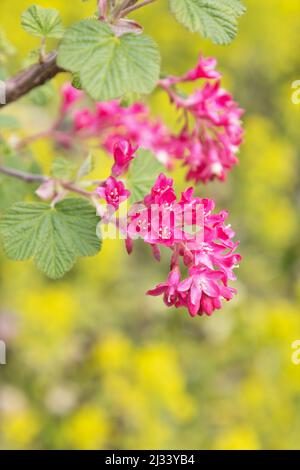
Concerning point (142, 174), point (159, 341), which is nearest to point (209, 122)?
point (142, 174)

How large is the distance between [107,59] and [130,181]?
22 cm

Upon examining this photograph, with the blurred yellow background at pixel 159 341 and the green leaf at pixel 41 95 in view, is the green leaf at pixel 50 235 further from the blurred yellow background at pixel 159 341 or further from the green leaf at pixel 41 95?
the blurred yellow background at pixel 159 341

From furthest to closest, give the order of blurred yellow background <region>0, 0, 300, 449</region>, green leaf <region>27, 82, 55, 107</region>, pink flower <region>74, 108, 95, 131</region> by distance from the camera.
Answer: blurred yellow background <region>0, 0, 300, 449</region>
pink flower <region>74, 108, 95, 131</region>
green leaf <region>27, 82, 55, 107</region>

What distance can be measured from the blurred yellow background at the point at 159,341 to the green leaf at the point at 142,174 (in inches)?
33.3

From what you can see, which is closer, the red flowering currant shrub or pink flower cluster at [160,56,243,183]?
the red flowering currant shrub

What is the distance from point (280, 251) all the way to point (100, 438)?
3.47ft

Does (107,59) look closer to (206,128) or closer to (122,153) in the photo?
(122,153)

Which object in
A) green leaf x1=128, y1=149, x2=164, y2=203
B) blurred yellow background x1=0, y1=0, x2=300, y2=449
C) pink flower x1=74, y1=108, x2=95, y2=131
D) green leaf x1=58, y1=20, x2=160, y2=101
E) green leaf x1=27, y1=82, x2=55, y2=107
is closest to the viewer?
green leaf x1=58, y1=20, x2=160, y2=101

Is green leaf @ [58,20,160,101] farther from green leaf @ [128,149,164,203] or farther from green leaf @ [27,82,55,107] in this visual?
green leaf @ [27,82,55,107]

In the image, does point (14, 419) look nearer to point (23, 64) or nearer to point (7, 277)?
point (7, 277)

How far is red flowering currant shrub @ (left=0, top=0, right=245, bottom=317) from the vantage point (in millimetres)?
638

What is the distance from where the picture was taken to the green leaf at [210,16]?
64 centimetres

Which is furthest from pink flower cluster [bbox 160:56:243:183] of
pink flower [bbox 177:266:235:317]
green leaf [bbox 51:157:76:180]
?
pink flower [bbox 177:266:235:317]

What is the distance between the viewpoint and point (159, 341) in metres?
2.33
